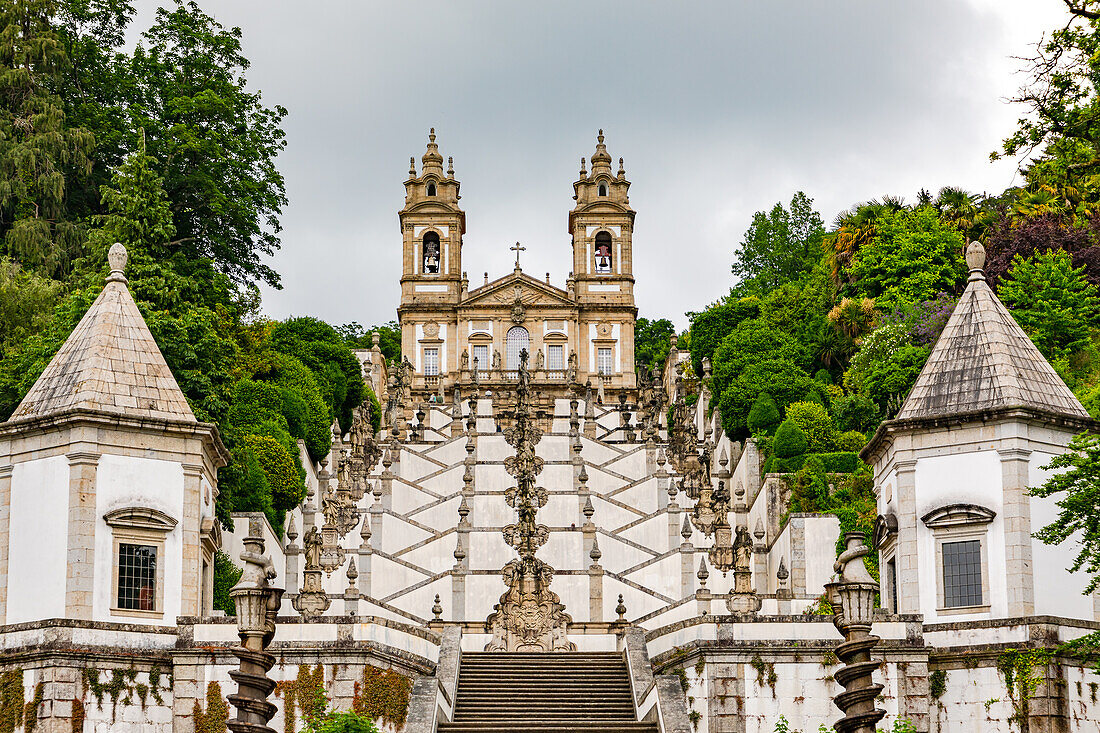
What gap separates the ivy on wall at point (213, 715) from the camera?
28.4m

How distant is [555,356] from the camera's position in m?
77.5

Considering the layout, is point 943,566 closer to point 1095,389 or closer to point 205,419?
point 1095,389

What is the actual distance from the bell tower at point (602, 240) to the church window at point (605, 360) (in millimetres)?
2600

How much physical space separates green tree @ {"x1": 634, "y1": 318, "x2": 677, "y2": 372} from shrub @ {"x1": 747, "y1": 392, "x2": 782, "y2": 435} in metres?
32.4

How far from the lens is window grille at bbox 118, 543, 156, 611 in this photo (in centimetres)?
2903

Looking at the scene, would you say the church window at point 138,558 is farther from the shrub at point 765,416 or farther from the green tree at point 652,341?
the green tree at point 652,341

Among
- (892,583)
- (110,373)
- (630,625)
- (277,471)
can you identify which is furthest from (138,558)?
(892,583)

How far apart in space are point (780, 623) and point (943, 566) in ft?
10.4

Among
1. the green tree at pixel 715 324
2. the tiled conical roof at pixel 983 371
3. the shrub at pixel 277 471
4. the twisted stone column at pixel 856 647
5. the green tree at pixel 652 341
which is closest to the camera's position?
the twisted stone column at pixel 856 647

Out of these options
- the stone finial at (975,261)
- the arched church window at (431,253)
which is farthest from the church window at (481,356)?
the stone finial at (975,261)

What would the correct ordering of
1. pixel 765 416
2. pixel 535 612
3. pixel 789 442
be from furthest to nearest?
pixel 765 416 < pixel 789 442 < pixel 535 612

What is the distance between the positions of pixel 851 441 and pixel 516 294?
3658cm

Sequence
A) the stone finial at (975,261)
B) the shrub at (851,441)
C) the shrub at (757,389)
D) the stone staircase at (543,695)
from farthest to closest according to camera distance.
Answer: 1. the shrub at (757,389)
2. the shrub at (851,441)
3. the stone finial at (975,261)
4. the stone staircase at (543,695)

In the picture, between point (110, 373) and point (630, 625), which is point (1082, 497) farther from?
point (110, 373)
